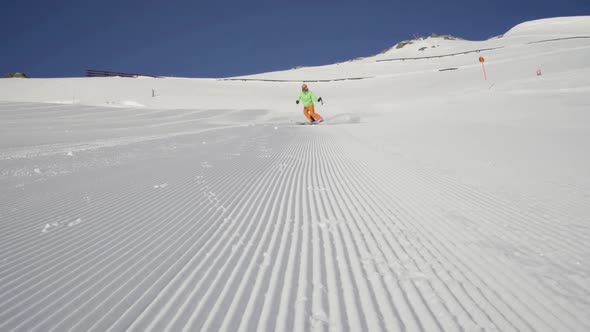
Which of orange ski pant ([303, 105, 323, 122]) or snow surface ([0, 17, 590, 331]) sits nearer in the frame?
snow surface ([0, 17, 590, 331])

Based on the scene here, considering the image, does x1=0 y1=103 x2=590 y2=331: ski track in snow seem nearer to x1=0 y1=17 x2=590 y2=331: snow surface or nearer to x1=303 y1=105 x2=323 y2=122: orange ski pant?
x1=0 y1=17 x2=590 y2=331: snow surface

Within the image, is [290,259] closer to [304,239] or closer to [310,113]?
[304,239]

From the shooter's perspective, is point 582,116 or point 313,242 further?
point 582,116

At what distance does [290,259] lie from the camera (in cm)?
245

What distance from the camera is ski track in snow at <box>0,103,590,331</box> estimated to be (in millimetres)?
1790

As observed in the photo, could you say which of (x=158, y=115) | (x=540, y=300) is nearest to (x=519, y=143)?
(x=540, y=300)

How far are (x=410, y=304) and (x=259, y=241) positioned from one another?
132cm

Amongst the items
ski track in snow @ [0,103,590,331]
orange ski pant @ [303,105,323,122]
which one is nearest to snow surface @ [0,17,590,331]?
ski track in snow @ [0,103,590,331]

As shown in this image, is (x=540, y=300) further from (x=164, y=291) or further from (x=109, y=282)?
(x=109, y=282)

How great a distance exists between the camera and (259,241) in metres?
2.78

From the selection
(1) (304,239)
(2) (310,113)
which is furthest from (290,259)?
(2) (310,113)

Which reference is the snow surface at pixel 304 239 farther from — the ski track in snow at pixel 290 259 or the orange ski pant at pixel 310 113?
the orange ski pant at pixel 310 113

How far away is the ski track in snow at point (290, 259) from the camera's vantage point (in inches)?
70.5

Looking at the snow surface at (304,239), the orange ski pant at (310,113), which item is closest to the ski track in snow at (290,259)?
the snow surface at (304,239)
